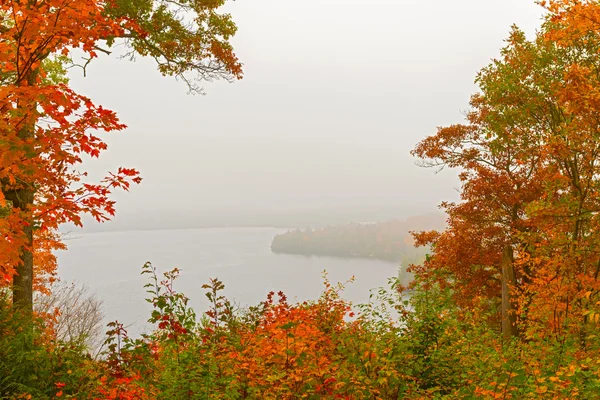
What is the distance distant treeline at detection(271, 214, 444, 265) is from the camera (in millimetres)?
77119

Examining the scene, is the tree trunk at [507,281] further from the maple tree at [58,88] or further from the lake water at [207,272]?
the lake water at [207,272]

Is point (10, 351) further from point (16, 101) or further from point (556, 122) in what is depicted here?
point (556, 122)

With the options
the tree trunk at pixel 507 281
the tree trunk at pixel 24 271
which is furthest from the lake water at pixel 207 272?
the tree trunk at pixel 24 271

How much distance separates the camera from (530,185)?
1153cm

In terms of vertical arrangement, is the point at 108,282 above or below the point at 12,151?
below

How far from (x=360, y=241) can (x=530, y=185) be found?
74894 millimetres

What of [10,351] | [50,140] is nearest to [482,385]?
[50,140]

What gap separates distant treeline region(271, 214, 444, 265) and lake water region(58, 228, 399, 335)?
2906 millimetres

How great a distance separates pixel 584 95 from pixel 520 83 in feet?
10.7

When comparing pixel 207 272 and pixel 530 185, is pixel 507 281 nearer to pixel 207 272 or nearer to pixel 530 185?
pixel 530 185

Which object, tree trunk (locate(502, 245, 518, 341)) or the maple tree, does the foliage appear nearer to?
the maple tree

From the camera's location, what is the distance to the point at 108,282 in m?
56.6

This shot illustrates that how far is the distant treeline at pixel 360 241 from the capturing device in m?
77.1

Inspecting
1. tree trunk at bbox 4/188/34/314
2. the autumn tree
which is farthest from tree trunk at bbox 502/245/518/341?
tree trunk at bbox 4/188/34/314
